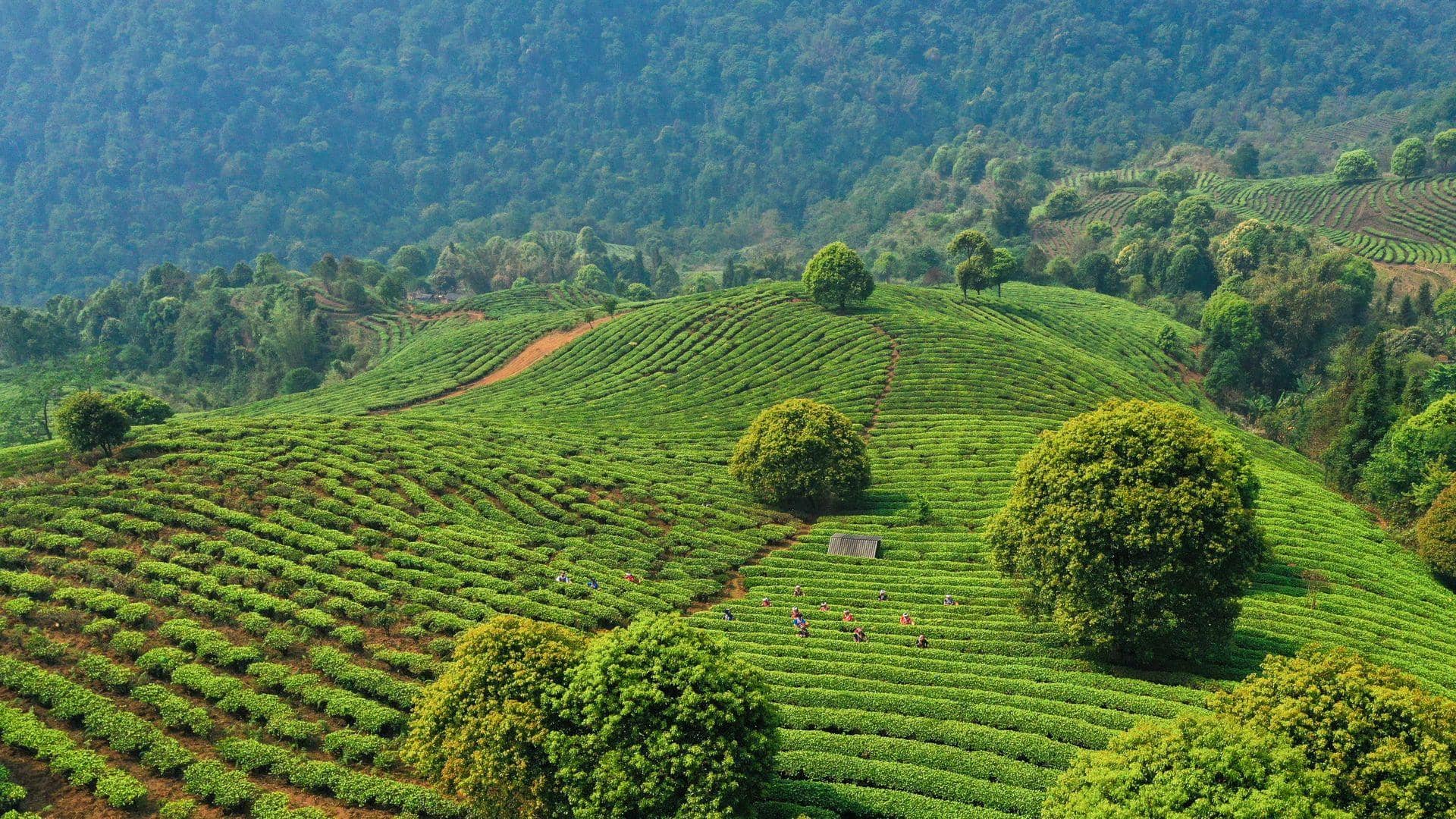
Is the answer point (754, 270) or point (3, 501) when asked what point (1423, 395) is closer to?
point (3, 501)

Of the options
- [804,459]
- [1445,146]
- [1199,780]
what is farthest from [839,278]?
[1445,146]

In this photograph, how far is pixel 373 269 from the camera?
446 feet

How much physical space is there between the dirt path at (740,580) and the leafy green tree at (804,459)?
216cm

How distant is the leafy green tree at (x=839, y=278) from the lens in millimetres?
80500

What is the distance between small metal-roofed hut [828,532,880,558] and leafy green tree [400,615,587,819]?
20796 millimetres

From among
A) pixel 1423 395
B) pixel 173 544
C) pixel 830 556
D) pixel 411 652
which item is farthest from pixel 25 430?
pixel 1423 395

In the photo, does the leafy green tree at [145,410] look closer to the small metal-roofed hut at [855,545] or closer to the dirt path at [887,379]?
the small metal-roofed hut at [855,545]

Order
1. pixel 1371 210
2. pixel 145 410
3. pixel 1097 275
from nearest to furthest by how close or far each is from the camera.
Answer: pixel 145 410
pixel 1097 275
pixel 1371 210

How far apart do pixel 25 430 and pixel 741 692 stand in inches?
3580

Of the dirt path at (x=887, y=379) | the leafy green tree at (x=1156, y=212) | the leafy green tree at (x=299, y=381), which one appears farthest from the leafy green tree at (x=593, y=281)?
the leafy green tree at (x=1156, y=212)

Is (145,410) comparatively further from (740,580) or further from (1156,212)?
A: (1156,212)

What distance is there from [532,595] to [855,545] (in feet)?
53.7

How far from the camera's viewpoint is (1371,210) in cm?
13725

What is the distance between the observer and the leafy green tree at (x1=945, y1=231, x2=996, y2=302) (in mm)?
95562
